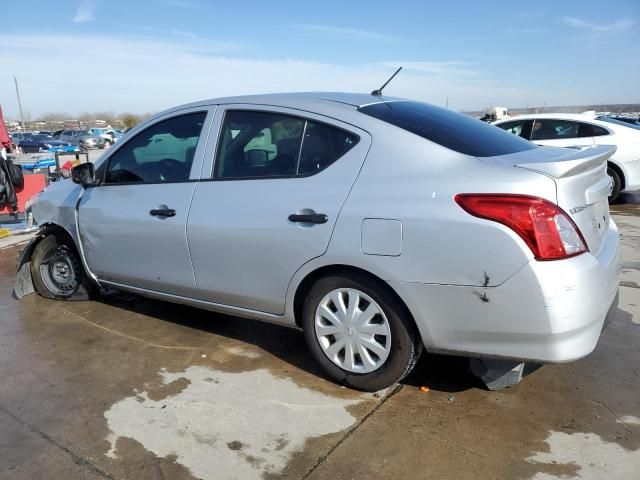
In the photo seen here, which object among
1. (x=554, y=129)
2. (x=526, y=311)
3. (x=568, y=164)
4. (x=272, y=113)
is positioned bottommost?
(x=526, y=311)

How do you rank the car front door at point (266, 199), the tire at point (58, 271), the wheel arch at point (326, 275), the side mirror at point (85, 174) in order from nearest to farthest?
the wheel arch at point (326, 275) → the car front door at point (266, 199) → the side mirror at point (85, 174) → the tire at point (58, 271)

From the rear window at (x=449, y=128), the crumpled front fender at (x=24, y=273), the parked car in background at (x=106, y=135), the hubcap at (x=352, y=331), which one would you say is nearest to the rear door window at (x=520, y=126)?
the rear window at (x=449, y=128)

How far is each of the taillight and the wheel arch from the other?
2.01 feet

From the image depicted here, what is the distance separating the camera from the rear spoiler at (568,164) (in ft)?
8.35

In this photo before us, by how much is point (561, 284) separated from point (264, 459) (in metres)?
1.59

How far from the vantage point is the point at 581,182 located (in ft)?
8.80

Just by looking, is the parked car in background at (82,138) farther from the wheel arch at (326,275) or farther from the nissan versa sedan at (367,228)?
the wheel arch at (326,275)

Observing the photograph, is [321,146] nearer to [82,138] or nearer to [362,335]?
[362,335]

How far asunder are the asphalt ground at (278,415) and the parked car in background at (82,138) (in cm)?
3286

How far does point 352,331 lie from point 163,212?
60.8 inches

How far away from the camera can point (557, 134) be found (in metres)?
9.63

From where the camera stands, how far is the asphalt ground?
2496mm

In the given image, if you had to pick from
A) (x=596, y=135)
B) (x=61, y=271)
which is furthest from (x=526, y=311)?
(x=596, y=135)

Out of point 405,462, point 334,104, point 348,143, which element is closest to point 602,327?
point 405,462
